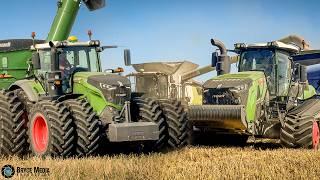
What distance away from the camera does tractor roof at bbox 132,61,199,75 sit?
23.0 m

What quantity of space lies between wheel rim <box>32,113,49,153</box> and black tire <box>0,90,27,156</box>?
0.49 meters

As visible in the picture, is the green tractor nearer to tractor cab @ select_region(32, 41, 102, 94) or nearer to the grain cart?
tractor cab @ select_region(32, 41, 102, 94)

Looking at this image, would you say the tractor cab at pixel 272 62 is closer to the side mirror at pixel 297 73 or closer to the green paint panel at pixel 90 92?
the side mirror at pixel 297 73

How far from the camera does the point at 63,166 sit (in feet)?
24.0

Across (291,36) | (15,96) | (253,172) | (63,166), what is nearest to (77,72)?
(15,96)

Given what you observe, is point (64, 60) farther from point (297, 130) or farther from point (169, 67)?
point (169, 67)

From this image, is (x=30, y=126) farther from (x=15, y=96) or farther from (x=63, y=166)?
(x=63, y=166)

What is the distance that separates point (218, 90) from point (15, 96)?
3.98 m

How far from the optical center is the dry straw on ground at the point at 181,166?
21.9ft

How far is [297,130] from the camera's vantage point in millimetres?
10203

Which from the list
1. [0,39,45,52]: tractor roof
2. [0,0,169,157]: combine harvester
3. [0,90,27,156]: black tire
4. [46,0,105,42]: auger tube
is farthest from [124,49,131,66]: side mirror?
[46,0,105,42]: auger tube

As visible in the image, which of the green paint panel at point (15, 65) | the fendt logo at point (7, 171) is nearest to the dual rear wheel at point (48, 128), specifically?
the fendt logo at point (7, 171)

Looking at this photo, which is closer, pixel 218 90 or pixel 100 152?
pixel 100 152

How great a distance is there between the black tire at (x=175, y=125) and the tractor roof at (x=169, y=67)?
13.1m
